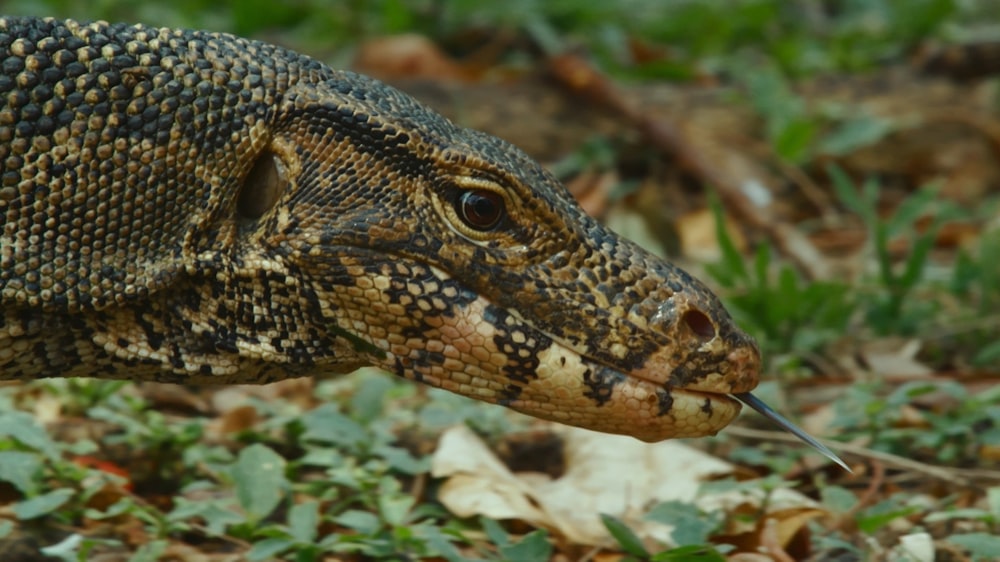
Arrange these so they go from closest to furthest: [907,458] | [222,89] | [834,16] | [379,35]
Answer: [222,89] → [907,458] → [379,35] → [834,16]

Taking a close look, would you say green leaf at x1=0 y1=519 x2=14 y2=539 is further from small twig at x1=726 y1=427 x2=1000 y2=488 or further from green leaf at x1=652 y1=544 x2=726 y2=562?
small twig at x1=726 y1=427 x2=1000 y2=488

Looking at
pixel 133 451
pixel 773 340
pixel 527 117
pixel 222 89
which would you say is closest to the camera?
pixel 222 89

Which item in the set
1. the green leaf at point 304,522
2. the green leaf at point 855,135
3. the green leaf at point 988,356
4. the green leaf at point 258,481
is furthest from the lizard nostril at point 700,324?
the green leaf at point 855,135

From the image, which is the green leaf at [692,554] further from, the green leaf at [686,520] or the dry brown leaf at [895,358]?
the dry brown leaf at [895,358]

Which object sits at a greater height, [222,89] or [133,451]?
[222,89]

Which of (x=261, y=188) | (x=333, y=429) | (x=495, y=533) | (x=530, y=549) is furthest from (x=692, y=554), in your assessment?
(x=261, y=188)

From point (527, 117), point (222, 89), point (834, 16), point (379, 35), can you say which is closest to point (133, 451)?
point (222, 89)

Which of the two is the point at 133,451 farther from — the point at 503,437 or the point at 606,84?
the point at 606,84
